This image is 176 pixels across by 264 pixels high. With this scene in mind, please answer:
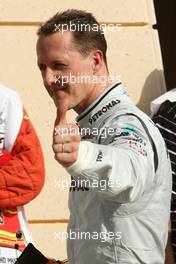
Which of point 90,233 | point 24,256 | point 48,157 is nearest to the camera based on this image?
point 90,233

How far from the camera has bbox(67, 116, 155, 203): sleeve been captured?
1.74 meters

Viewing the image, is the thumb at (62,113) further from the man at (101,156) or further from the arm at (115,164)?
the arm at (115,164)

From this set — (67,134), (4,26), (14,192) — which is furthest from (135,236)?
(4,26)

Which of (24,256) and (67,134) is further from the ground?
(67,134)

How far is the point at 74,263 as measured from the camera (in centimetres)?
215

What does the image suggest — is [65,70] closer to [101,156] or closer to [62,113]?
[62,113]

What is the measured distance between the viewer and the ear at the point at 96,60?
2.17 meters

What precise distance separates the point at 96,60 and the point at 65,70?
0.12 meters

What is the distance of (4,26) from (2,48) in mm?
134

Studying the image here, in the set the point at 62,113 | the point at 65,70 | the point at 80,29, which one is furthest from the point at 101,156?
the point at 80,29

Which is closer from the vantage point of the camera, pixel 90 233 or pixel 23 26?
pixel 90 233

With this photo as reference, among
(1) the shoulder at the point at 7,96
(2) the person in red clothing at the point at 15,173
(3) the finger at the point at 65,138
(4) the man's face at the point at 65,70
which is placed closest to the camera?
(3) the finger at the point at 65,138

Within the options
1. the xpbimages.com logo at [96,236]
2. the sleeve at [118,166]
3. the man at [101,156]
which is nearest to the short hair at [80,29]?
the man at [101,156]

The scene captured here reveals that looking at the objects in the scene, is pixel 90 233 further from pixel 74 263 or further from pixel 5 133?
pixel 5 133
